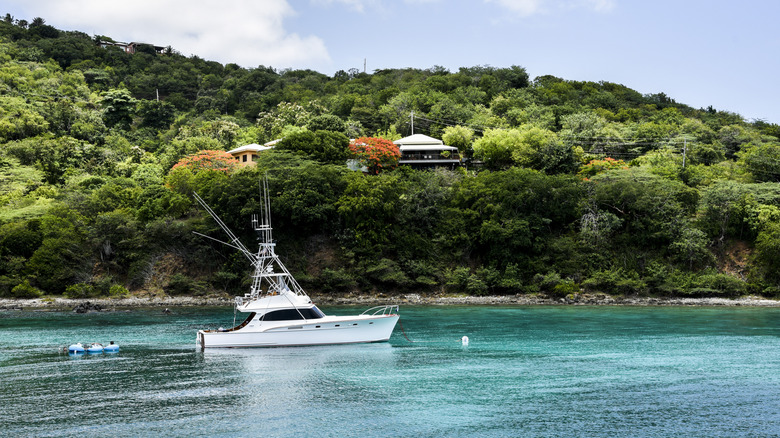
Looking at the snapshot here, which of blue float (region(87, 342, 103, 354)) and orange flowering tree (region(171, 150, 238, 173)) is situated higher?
orange flowering tree (region(171, 150, 238, 173))

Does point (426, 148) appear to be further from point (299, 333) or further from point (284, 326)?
point (284, 326)

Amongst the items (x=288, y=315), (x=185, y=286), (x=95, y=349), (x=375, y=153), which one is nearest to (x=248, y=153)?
(x=375, y=153)

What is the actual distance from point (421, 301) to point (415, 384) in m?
28.1

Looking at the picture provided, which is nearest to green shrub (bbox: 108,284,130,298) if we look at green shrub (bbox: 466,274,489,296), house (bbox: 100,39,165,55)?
green shrub (bbox: 466,274,489,296)

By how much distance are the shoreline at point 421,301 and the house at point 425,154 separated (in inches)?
722

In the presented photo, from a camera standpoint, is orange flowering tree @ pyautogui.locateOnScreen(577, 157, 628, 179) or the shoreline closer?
the shoreline

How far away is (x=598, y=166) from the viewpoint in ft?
210

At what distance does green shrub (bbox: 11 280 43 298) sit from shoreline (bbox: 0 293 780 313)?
68 centimetres

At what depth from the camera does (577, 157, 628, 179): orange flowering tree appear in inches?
2480

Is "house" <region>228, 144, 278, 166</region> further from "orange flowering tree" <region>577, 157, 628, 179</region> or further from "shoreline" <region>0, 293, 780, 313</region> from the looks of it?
"orange flowering tree" <region>577, 157, 628, 179</region>

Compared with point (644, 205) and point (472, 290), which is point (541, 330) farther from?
point (644, 205)

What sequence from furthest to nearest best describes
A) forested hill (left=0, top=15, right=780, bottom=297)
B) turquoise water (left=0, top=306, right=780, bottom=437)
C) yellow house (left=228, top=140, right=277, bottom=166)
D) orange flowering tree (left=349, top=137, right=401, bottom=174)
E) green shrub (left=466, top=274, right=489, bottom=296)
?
1. yellow house (left=228, top=140, right=277, bottom=166)
2. orange flowering tree (left=349, top=137, right=401, bottom=174)
3. forested hill (left=0, top=15, right=780, bottom=297)
4. green shrub (left=466, top=274, right=489, bottom=296)
5. turquoise water (left=0, top=306, right=780, bottom=437)

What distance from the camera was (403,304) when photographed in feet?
164

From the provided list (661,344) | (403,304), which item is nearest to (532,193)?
(403,304)
